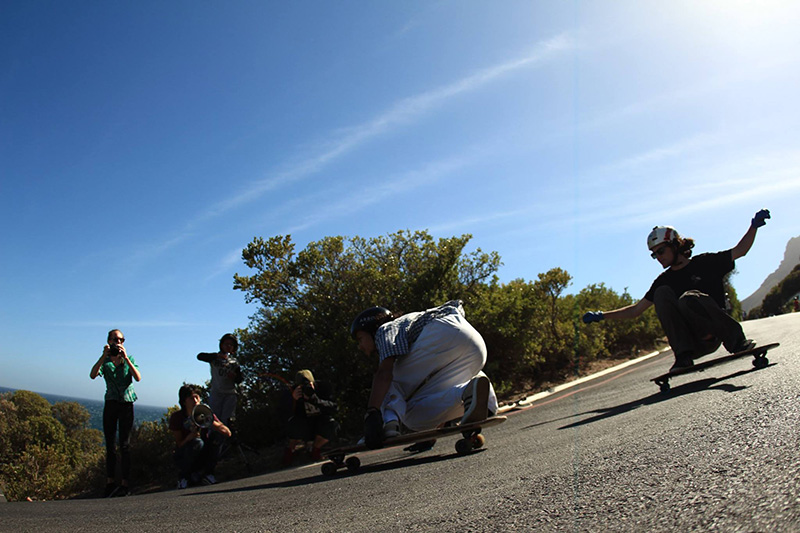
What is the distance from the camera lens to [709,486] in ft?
5.02

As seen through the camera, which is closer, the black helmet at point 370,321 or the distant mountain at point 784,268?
the black helmet at point 370,321

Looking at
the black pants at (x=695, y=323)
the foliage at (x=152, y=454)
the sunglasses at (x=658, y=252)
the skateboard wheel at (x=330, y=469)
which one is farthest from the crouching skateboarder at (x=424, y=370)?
the foliage at (x=152, y=454)

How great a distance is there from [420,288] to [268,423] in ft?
11.9

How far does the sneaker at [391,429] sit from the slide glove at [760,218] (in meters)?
4.30

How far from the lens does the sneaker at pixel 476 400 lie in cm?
384

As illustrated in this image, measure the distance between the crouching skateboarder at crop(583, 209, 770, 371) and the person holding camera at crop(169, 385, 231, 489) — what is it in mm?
5051

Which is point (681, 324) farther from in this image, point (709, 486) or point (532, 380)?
point (532, 380)

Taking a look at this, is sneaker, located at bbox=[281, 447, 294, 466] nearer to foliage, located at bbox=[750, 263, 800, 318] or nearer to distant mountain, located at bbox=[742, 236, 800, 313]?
foliage, located at bbox=[750, 263, 800, 318]

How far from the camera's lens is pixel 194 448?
6492 millimetres

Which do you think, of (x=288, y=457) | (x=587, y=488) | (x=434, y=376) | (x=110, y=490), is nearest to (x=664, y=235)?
(x=434, y=376)

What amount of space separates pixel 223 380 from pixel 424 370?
457 centimetres

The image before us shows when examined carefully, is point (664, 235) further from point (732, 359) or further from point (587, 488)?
point (587, 488)

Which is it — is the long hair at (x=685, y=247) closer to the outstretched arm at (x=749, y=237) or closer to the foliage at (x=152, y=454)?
the outstretched arm at (x=749, y=237)

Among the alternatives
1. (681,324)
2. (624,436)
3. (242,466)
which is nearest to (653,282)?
(681,324)
